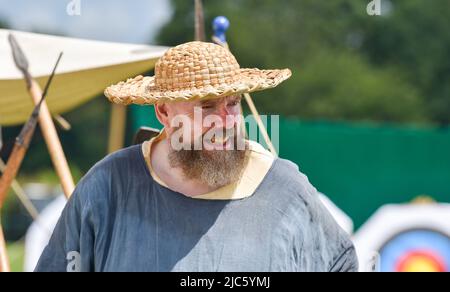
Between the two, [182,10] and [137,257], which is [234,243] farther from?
[182,10]

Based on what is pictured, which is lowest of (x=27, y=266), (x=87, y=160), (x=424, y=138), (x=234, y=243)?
(x=87, y=160)

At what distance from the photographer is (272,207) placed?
2.23 meters

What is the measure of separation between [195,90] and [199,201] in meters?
0.25

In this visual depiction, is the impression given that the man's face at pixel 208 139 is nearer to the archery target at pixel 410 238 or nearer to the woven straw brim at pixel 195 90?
the woven straw brim at pixel 195 90

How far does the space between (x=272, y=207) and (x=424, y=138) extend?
12.0 ft

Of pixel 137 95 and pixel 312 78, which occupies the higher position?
pixel 137 95

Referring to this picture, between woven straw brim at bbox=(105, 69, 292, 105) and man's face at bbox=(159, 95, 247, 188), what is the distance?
0.04 metres

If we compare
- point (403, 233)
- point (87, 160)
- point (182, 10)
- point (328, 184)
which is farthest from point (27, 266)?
point (182, 10)

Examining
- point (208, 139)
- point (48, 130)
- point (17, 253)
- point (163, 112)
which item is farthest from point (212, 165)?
point (17, 253)

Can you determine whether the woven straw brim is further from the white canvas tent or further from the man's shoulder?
the white canvas tent

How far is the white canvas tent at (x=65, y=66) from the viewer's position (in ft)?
10.5

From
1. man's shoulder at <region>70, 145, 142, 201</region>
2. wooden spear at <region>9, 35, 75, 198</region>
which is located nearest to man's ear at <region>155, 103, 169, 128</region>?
man's shoulder at <region>70, 145, 142, 201</region>

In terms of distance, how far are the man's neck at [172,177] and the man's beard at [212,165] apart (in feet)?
0.04

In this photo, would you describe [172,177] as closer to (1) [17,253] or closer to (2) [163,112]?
(2) [163,112]
